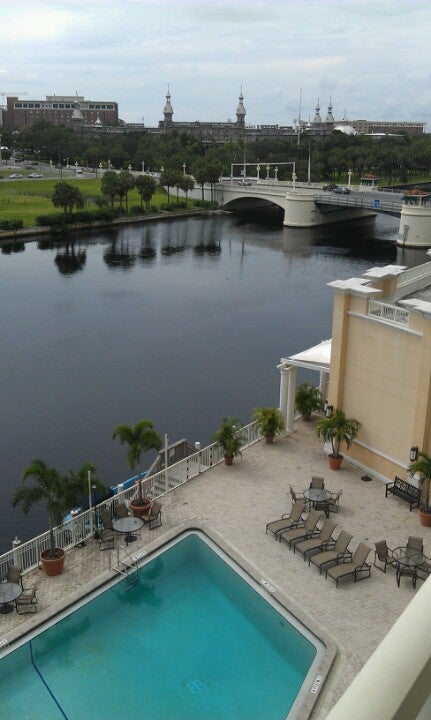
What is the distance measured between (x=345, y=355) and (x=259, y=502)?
14.9 feet

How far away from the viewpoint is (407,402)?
1677cm

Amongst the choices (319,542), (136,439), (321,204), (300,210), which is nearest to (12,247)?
(300,210)

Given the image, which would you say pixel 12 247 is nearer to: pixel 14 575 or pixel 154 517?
pixel 154 517

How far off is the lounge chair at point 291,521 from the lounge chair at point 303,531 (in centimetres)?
14

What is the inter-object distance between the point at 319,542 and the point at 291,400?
19.5ft

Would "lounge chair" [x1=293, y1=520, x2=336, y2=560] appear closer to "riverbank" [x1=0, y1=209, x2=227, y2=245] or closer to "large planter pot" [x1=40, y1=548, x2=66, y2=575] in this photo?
"large planter pot" [x1=40, y1=548, x2=66, y2=575]

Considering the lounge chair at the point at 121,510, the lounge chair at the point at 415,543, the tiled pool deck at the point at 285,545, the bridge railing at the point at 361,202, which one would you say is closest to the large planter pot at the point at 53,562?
the tiled pool deck at the point at 285,545

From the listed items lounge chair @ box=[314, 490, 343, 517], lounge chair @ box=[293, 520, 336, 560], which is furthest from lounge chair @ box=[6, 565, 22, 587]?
lounge chair @ box=[314, 490, 343, 517]

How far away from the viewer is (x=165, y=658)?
1212 cm

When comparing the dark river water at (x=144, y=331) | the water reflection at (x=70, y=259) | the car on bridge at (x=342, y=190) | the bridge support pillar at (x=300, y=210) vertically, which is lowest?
the dark river water at (x=144, y=331)

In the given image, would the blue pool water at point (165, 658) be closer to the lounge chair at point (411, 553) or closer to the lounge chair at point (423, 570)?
the lounge chair at point (411, 553)

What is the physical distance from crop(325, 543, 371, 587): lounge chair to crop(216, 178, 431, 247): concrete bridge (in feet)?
185

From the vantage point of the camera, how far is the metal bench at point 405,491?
54.4 feet

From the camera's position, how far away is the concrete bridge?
65.9 meters
